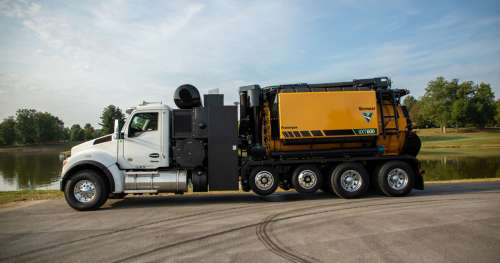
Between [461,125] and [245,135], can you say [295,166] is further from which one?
[461,125]

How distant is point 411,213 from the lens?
7250 millimetres

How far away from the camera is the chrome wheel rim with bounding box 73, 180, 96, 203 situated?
28.1ft

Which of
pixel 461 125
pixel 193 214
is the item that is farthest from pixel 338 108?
pixel 461 125

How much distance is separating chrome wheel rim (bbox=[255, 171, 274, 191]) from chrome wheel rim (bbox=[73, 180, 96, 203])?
4587 mm

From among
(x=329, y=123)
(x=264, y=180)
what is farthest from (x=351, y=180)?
(x=264, y=180)

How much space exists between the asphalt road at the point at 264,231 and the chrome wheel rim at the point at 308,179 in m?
0.45

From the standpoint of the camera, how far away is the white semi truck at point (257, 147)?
358 inches

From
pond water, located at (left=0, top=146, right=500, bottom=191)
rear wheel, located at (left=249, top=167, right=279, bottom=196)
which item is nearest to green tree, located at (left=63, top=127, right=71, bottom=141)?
pond water, located at (left=0, top=146, right=500, bottom=191)

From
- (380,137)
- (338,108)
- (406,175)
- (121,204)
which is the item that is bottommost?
(121,204)

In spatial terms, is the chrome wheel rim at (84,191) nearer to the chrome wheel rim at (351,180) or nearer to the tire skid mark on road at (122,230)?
the tire skid mark on road at (122,230)

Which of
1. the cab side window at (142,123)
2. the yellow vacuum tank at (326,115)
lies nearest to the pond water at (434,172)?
the yellow vacuum tank at (326,115)

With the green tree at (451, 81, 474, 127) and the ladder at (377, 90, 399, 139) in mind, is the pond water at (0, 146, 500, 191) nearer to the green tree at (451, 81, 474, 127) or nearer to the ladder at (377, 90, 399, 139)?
the ladder at (377, 90, 399, 139)

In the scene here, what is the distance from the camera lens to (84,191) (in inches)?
338

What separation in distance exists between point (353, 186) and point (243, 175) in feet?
11.2
